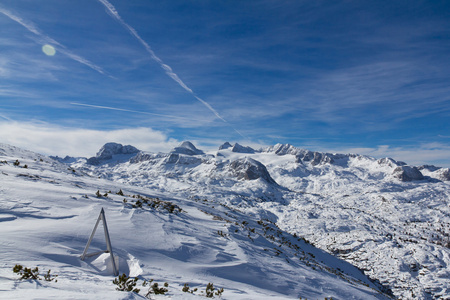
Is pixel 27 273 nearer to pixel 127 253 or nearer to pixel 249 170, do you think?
pixel 127 253

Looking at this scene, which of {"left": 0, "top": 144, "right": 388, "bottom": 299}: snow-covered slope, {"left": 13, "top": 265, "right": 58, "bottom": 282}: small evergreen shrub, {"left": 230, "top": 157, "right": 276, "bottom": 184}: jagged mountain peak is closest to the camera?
{"left": 13, "top": 265, "right": 58, "bottom": 282}: small evergreen shrub

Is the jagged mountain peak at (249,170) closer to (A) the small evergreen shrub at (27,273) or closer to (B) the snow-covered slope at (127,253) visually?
(B) the snow-covered slope at (127,253)

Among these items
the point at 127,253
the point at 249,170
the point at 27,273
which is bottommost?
the point at 127,253

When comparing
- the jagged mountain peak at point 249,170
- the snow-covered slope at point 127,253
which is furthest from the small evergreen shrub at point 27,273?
the jagged mountain peak at point 249,170

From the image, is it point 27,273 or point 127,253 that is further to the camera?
point 127,253

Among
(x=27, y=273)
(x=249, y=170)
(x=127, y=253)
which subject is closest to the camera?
(x=27, y=273)

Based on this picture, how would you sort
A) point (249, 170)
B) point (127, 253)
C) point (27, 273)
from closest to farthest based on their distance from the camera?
point (27, 273)
point (127, 253)
point (249, 170)

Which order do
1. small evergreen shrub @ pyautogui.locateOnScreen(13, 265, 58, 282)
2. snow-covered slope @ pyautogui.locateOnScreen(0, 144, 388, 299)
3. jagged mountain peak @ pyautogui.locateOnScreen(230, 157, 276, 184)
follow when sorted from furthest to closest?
jagged mountain peak @ pyautogui.locateOnScreen(230, 157, 276, 184) < snow-covered slope @ pyautogui.locateOnScreen(0, 144, 388, 299) < small evergreen shrub @ pyautogui.locateOnScreen(13, 265, 58, 282)

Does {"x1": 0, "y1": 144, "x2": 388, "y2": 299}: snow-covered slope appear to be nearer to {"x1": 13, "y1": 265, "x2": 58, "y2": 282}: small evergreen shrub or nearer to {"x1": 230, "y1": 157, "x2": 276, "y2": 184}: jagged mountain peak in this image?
{"x1": 13, "y1": 265, "x2": 58, "y2": 282}: small evergreen shrub

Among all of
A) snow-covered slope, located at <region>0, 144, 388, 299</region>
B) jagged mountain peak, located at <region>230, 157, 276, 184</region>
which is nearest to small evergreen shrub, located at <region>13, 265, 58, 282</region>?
snow-covered slope, located at <region>0, 144, 388, 299</region>

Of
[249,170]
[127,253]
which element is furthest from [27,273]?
[249,170]

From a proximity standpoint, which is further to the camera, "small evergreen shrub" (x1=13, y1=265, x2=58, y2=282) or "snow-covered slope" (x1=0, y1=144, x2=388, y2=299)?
"snow-covered slope" (x1=0, y1=144, x2=388, y2=299)

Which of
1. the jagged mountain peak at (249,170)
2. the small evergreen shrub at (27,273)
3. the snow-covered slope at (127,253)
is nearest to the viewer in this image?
the small evergreen shrub at (27,273)

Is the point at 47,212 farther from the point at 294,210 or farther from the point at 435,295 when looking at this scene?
the point at 294,210
